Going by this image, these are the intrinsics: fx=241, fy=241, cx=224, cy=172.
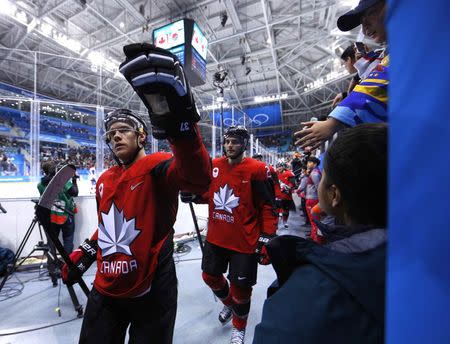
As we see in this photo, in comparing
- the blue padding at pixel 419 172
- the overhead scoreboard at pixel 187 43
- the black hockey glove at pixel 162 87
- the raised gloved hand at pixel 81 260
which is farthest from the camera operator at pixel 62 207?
the blue padding at pixel 419 172

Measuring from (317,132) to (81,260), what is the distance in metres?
1.90

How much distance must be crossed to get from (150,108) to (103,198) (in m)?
0.86

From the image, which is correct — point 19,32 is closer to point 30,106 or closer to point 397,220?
point 30,106

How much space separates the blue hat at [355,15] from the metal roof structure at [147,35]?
16.6 ft

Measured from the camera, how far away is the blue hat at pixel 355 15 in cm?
105

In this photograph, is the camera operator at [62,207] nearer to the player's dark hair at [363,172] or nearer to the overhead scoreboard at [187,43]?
the overhead scoreboard at [187,43]

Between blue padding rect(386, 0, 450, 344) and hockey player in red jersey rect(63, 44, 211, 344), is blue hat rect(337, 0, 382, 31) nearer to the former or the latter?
hockey player in red jersey rect(63, 44, 211, 344)

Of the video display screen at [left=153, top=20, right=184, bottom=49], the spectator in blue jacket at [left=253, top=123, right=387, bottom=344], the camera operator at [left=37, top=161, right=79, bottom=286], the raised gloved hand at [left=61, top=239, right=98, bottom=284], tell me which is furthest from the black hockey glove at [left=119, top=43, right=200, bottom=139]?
the video display screen at [left=153, top=20, right=184, bottom=49]

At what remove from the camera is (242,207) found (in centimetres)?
251

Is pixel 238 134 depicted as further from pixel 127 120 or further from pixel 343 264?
pixel 343 264

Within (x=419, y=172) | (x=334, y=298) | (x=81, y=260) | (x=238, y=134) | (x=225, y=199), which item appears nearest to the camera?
(x=419, y=172)

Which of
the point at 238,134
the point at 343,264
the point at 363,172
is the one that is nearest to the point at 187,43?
the point at 238,134

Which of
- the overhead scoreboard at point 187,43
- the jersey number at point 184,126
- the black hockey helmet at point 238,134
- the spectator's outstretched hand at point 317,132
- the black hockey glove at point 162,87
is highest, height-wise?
the overhead scoreboard at point 187,43

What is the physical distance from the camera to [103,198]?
1620 mm
